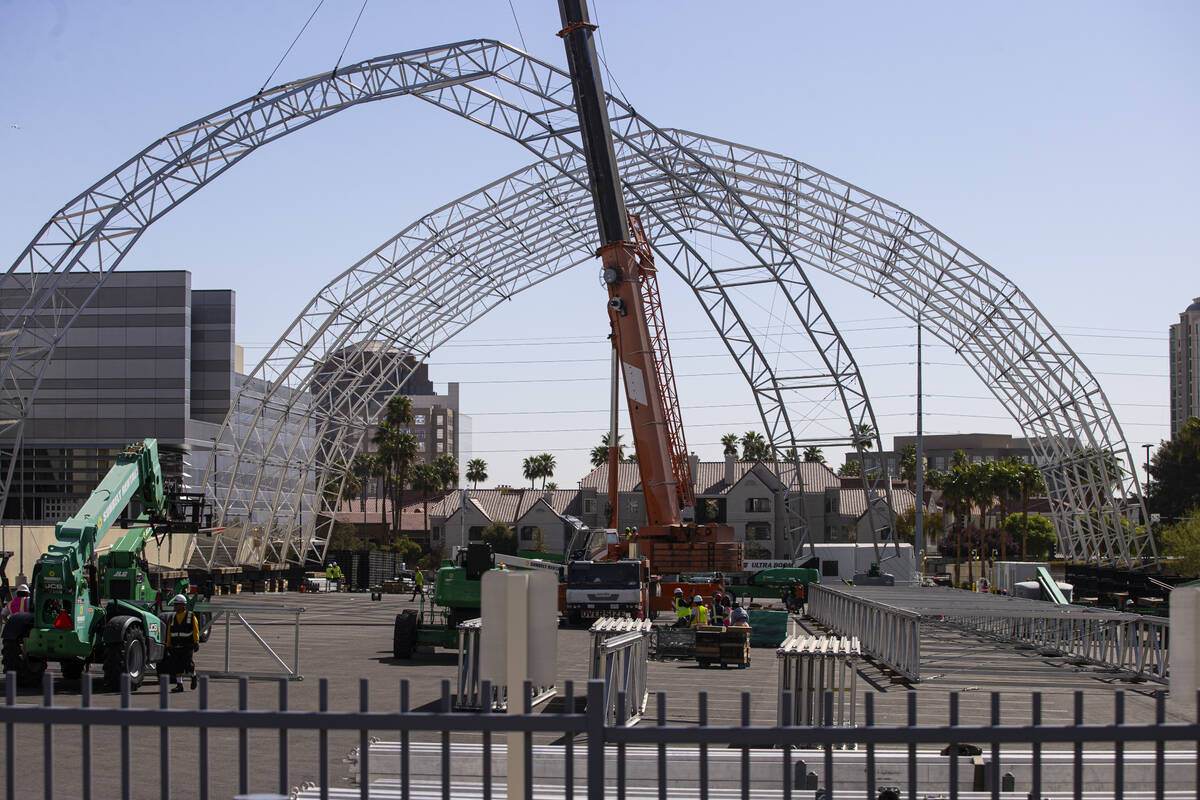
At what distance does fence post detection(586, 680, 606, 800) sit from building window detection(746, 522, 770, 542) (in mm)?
85456

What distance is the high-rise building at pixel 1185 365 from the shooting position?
7096 inches

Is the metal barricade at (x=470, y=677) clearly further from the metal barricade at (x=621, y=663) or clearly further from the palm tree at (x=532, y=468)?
the palm tree at (x=532, y=468)

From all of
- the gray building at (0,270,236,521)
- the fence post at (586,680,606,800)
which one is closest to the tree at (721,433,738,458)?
the gray building at (0,270,236,521)

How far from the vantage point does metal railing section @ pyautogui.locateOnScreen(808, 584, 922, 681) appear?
67.9ft

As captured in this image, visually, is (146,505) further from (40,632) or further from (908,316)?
(908,316)

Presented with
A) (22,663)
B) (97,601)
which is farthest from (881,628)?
(22,663)

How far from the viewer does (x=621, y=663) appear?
15.9 meters

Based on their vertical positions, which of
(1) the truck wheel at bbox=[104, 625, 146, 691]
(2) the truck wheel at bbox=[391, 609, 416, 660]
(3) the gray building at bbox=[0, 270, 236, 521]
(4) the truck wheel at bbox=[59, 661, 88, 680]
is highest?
(3) the gray building at bbox=[0, 270, 236, 521]

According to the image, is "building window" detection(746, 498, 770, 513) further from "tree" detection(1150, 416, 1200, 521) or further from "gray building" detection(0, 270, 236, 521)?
"gray building" detection(0, 270, 236, 521)

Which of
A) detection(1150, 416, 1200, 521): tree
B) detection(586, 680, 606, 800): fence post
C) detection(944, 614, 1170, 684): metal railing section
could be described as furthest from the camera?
detection(1150, 416, 1200, 521): tree

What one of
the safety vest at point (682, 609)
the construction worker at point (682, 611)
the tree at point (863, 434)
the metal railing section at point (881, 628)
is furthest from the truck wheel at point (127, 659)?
the tree at point (863, 434)

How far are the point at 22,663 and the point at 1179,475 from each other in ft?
271

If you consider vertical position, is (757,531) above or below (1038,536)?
above

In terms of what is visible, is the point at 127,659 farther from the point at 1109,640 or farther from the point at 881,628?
the point at 1109,640
